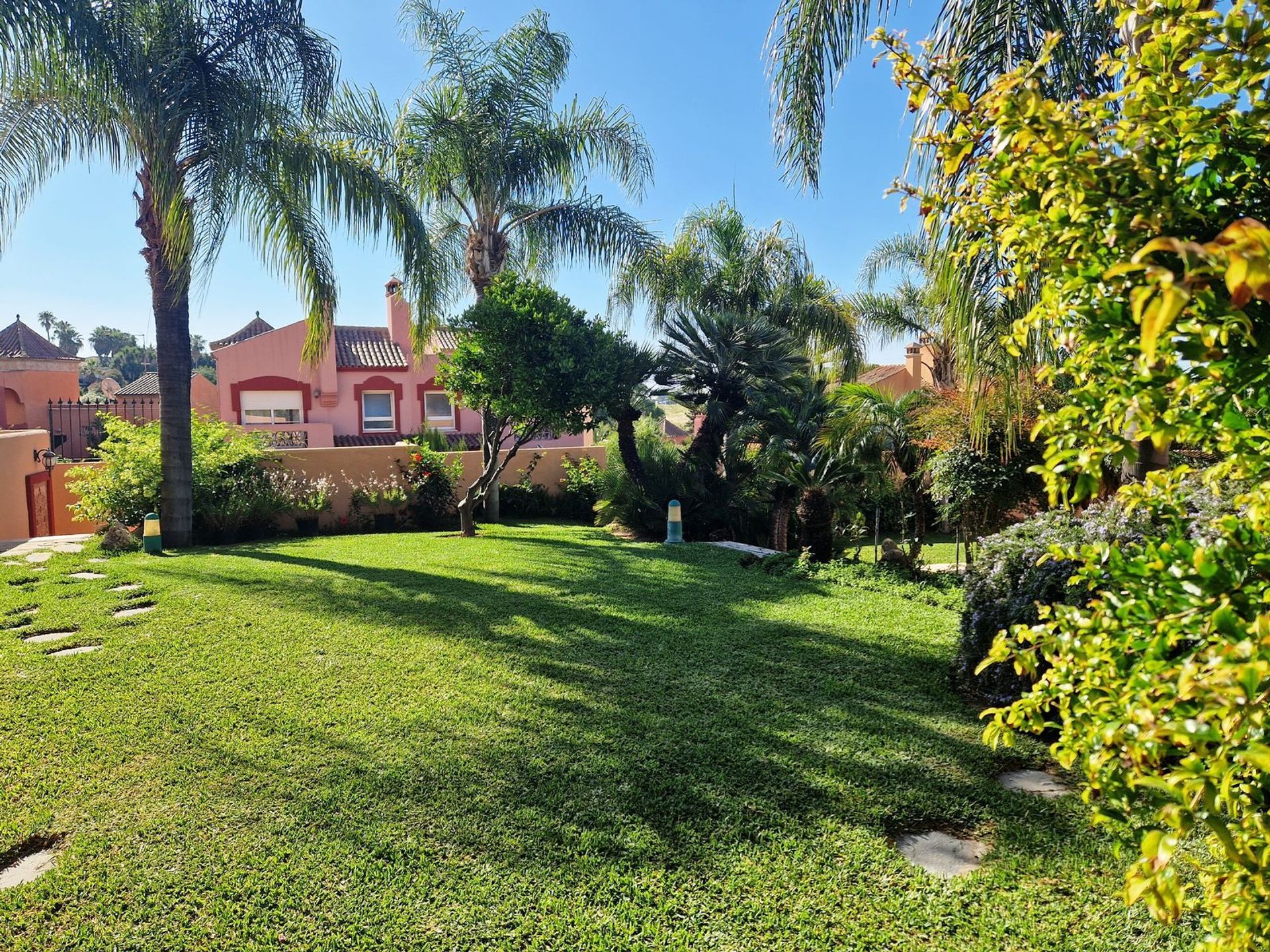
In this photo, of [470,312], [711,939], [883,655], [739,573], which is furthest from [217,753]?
[470,312]

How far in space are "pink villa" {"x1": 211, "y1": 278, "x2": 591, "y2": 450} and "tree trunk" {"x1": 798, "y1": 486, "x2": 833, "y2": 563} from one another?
14.1 metres

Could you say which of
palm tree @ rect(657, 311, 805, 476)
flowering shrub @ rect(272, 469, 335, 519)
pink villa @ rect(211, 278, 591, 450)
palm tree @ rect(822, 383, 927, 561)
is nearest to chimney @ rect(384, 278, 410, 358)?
pink villa @ rect(211, 278, 591, 450)

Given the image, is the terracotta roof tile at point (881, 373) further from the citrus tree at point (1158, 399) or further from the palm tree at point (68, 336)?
the palm tree at point (68, 336)

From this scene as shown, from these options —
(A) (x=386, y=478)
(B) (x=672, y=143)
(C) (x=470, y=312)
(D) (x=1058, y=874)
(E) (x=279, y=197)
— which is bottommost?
(D) (x=1058, y=874)

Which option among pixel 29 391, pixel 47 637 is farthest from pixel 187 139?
pixel 29 391

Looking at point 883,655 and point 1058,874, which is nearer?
point 1058,874

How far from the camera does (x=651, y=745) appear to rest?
12.8ft

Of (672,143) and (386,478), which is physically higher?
(672,143)

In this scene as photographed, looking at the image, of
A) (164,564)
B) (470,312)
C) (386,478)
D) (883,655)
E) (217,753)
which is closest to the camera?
(217,753)

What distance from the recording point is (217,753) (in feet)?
12.5

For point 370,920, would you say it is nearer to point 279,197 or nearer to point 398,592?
point 398,592

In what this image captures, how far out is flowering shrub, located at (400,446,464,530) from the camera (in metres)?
14.1

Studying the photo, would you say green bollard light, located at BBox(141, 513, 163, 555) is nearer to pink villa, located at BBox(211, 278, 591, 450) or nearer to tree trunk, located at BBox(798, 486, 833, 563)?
tree trunk, located at BBox(798, 486, 833, 563)

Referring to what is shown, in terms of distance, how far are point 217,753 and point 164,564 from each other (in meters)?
6.14
